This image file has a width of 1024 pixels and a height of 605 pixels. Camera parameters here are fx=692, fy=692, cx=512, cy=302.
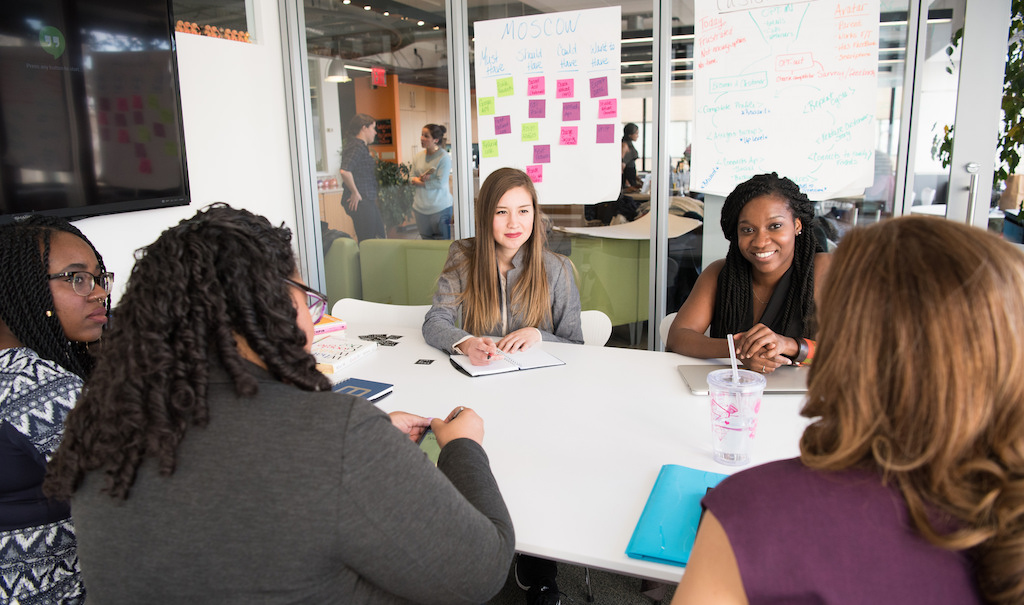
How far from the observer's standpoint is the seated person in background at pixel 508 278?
8.09ft

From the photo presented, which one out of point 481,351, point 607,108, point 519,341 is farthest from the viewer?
point 607,108

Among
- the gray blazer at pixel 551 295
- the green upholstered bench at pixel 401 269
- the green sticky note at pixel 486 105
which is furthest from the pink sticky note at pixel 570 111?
the gray blazer at pixel 551 295

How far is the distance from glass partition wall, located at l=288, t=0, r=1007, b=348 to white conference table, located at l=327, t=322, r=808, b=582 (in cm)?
145

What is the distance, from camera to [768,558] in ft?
2.40

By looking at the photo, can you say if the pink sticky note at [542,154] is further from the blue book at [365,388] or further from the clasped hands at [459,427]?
the clasped hands at [459,427]

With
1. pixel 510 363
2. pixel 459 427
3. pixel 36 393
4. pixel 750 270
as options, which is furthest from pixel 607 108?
pixel 36 393

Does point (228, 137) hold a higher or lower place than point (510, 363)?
higher

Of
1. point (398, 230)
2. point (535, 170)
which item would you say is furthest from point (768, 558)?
point (398, 230)

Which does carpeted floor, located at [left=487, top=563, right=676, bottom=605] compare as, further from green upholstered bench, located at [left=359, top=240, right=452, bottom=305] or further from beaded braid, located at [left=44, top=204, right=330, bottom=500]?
green upholstered bench, located at [left=359, top=240, right=452, bottom=305]

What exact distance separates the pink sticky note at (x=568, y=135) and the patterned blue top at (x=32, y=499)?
109 inches

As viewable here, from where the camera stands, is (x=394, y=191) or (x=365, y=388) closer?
(x=365, y=388)

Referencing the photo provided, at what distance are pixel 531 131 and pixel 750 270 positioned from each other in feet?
5.68

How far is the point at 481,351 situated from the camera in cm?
208

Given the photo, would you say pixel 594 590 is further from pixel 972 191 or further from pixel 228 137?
pixel 228 137
